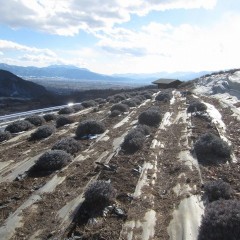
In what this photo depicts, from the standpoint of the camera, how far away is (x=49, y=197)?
10.4 meters

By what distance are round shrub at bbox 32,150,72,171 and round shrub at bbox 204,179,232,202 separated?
5.83 metres

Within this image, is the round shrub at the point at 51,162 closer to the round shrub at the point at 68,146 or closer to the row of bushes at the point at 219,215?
the round shrub at the point at 68,146

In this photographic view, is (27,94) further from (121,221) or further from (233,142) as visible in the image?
(121,221)

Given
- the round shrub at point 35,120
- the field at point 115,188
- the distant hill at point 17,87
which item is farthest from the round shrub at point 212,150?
the distant hill at point 17,87

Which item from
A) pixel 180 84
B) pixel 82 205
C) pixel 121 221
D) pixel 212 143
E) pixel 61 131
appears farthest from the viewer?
pixel 180 84

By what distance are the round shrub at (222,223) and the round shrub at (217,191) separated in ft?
5.86

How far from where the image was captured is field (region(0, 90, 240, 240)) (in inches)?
328

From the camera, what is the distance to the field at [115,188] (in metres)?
8.34

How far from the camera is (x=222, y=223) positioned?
23.7 feet

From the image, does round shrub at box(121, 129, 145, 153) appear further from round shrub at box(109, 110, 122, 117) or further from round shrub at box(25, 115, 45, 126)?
round shrub at box(109, 110, 122, 117)

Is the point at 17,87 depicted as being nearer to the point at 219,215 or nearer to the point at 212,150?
the point at 212,150

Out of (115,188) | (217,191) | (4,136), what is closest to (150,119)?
(4,136)

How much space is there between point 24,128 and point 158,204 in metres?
14.9

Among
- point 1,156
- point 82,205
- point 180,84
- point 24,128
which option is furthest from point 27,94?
point 82,205
